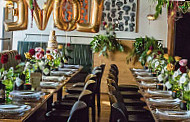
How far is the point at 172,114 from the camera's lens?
8.93 feet

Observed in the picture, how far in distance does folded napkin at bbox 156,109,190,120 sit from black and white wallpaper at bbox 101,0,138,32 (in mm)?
8452

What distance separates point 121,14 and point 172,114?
340 inches

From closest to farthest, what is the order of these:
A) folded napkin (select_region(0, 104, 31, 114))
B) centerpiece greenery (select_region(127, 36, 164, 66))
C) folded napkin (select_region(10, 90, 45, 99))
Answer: folded napkin (select_region(0, 104, 31, 114))
folded napkin (select_region(10, 90, 45, 99))
centerpiece greenery (select_region(127, 36, 164, 66))

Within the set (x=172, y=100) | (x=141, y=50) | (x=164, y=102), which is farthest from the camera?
(x=141, y=50)

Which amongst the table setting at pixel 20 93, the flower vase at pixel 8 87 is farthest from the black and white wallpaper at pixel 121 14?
the flower vase at pixel 8 87

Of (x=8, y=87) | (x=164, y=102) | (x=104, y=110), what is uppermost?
(x=8, y=87)

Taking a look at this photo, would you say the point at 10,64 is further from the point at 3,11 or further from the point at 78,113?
the point at 78,113

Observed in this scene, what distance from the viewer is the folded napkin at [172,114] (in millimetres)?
2631

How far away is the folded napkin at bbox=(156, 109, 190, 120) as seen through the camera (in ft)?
8.63

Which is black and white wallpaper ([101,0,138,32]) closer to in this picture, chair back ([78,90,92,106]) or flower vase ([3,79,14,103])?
chair back ([78,90,92,106])

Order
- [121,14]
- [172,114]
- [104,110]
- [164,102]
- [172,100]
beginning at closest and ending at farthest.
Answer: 1. [172,114]
2. [164,102]
3. [172,100]
4. [104,110]
5. [121,14]

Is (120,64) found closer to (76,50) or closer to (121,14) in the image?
(76,50)

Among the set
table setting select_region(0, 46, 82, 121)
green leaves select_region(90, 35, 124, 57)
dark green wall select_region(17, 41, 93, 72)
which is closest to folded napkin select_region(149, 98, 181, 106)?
table setting select_region(0, 46, 82, 121)

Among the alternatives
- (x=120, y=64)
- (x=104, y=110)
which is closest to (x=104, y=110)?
(x=104, y=110)
